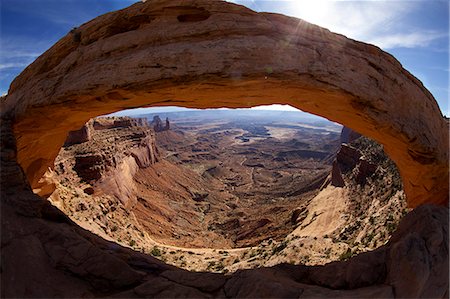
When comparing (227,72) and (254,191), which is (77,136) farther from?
(254,191)

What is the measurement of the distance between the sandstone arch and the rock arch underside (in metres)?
0.04

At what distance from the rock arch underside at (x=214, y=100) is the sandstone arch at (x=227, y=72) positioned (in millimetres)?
35

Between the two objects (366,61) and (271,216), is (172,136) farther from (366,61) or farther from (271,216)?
(366,61)

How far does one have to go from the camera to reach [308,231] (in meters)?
23.3

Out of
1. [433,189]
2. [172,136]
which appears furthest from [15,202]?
[172,136]

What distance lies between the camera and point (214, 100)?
9.85 m

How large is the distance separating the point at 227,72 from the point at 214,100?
233cm

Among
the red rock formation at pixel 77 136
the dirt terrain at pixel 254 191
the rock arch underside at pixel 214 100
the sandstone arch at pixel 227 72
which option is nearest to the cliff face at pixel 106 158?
the red rock formation at pixel 77 136

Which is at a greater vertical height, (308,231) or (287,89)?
(287,89)

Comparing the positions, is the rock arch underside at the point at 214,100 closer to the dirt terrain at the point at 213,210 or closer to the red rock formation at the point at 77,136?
the dirt terrain at the point at 213,210

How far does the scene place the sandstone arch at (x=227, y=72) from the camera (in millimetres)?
7766

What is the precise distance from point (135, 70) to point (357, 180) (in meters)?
27.2

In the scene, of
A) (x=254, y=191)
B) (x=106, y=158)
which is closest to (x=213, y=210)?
(x=254, y=191)

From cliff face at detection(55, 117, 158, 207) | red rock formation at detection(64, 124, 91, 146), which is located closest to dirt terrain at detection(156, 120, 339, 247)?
cliff face at detection(55, 117, 158, 207)
